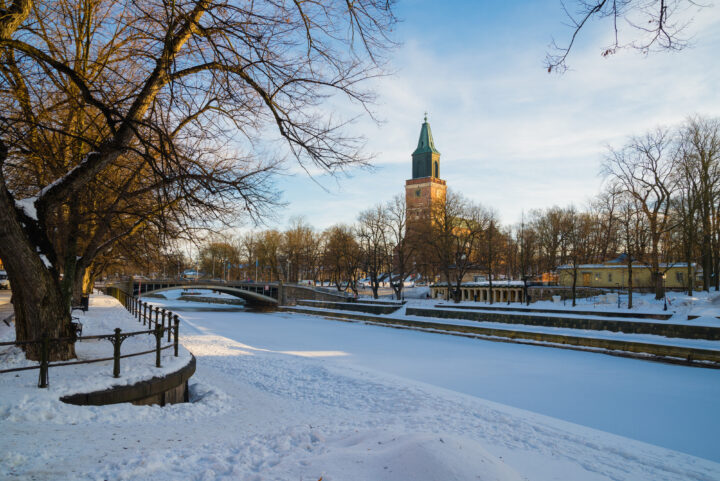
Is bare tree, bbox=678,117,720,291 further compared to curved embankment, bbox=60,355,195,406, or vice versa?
bare tree, bbox=678,117,720,291

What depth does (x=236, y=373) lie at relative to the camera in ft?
39.4

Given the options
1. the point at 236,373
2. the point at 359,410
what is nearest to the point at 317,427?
the point at 359,410

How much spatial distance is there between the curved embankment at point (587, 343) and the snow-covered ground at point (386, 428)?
57.1 inches

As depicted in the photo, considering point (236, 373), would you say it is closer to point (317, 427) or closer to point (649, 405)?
point (317, 427)

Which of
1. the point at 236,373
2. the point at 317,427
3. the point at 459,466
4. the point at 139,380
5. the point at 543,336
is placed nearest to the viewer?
the point at 459,466

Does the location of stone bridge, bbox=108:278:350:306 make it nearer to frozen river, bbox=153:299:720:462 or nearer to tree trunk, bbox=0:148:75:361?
frozen river, bbox=153:299:720:462

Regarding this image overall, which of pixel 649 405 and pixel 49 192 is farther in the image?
pixel 649 405

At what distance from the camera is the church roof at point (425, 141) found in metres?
99.5

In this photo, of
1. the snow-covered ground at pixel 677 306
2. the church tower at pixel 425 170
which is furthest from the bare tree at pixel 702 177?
the church tower at pixel 425 170

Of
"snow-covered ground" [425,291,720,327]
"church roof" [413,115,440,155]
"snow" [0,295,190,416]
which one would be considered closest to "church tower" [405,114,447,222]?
"church roof" [413,115,440,155]

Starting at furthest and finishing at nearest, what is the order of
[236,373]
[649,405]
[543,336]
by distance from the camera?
[543,336] → [236,373] → [649,405]

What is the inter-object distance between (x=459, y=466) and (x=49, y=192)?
811 cm

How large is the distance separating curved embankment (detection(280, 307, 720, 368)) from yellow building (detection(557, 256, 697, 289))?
20.7 m

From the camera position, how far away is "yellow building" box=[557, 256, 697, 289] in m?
41.2
